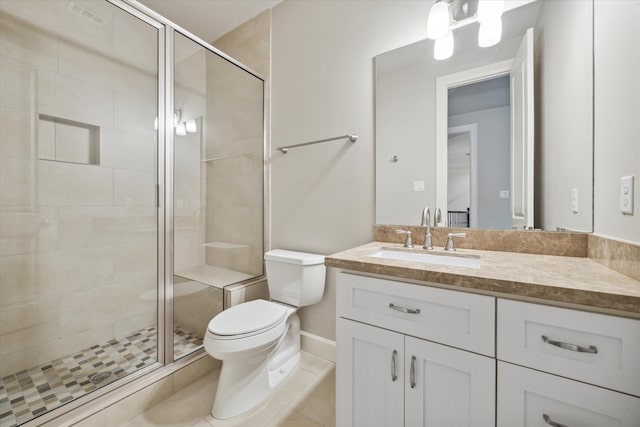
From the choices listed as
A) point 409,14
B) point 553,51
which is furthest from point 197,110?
point 553,51

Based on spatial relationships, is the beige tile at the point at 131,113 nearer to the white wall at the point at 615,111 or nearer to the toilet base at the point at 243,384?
the toilet base at the point at 243,384

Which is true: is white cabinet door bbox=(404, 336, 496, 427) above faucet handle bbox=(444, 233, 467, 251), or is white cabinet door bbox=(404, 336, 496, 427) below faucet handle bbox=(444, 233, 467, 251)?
below

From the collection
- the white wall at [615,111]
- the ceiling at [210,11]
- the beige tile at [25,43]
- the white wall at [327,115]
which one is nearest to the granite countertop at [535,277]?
the white wall at [615,111]

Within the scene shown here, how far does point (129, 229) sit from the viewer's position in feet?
5.17

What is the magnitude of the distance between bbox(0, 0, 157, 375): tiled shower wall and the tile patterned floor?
0.46 m

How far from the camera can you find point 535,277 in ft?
2.51

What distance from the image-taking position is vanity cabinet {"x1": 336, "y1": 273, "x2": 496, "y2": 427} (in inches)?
31.0

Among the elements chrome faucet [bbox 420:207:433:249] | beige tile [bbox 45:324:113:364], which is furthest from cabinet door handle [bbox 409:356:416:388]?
beige tile [bbox 45:324:113:364]

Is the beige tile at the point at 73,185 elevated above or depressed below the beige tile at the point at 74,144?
below

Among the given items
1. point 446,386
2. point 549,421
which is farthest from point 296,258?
point 549,421

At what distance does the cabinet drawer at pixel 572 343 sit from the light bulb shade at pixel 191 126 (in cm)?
187

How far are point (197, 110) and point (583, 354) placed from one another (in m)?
2.15

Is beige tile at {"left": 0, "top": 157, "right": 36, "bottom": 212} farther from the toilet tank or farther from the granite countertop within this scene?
the granite countertop

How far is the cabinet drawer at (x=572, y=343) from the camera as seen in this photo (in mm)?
616
